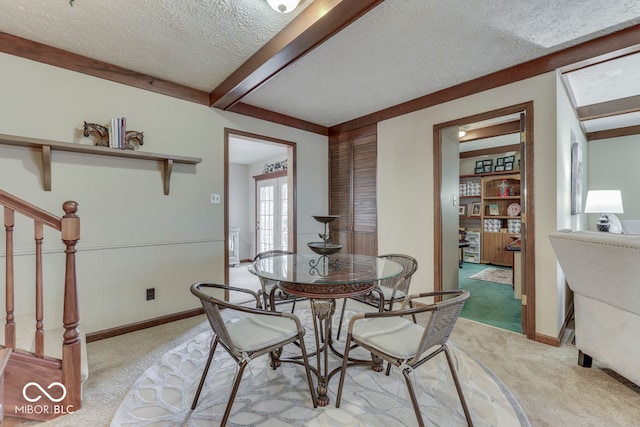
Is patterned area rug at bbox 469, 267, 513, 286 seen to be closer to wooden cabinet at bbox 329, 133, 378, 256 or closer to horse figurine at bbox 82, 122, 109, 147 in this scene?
wooden cabinet at bbox 329, 133, 378, 256

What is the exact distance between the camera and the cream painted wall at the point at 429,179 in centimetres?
241

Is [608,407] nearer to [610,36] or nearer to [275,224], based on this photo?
[610,36]

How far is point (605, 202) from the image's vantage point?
383 cm

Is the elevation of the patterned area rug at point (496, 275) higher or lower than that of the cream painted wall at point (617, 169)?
lower

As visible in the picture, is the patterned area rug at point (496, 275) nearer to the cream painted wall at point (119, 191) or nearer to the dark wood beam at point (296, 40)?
the cream painted wall at point (119, 191)

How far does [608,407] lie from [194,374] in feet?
8.29

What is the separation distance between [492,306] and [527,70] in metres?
2.57

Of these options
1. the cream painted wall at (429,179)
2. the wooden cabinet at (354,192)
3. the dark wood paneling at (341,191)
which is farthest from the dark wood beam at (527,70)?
the dark wood paneling at (341,191)

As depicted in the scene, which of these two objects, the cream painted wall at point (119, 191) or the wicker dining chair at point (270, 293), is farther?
the cream painted wall at point (119, 191)

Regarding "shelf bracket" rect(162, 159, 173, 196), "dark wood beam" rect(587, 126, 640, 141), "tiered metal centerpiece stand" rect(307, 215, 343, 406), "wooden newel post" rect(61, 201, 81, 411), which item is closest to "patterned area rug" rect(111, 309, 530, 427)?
"tiered metal centerpiece stand" rect(307, 215, 343, 406)

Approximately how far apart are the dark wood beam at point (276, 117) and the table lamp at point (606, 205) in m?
3.92

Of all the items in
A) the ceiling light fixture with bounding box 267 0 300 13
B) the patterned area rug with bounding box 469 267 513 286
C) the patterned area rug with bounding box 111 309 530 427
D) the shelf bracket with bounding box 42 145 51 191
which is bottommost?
the patterned area rug with bounding box 469 267 513 286

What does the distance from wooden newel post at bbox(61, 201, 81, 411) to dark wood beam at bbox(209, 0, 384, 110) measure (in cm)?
165

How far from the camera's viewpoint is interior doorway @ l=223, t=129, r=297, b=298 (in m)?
5.29
